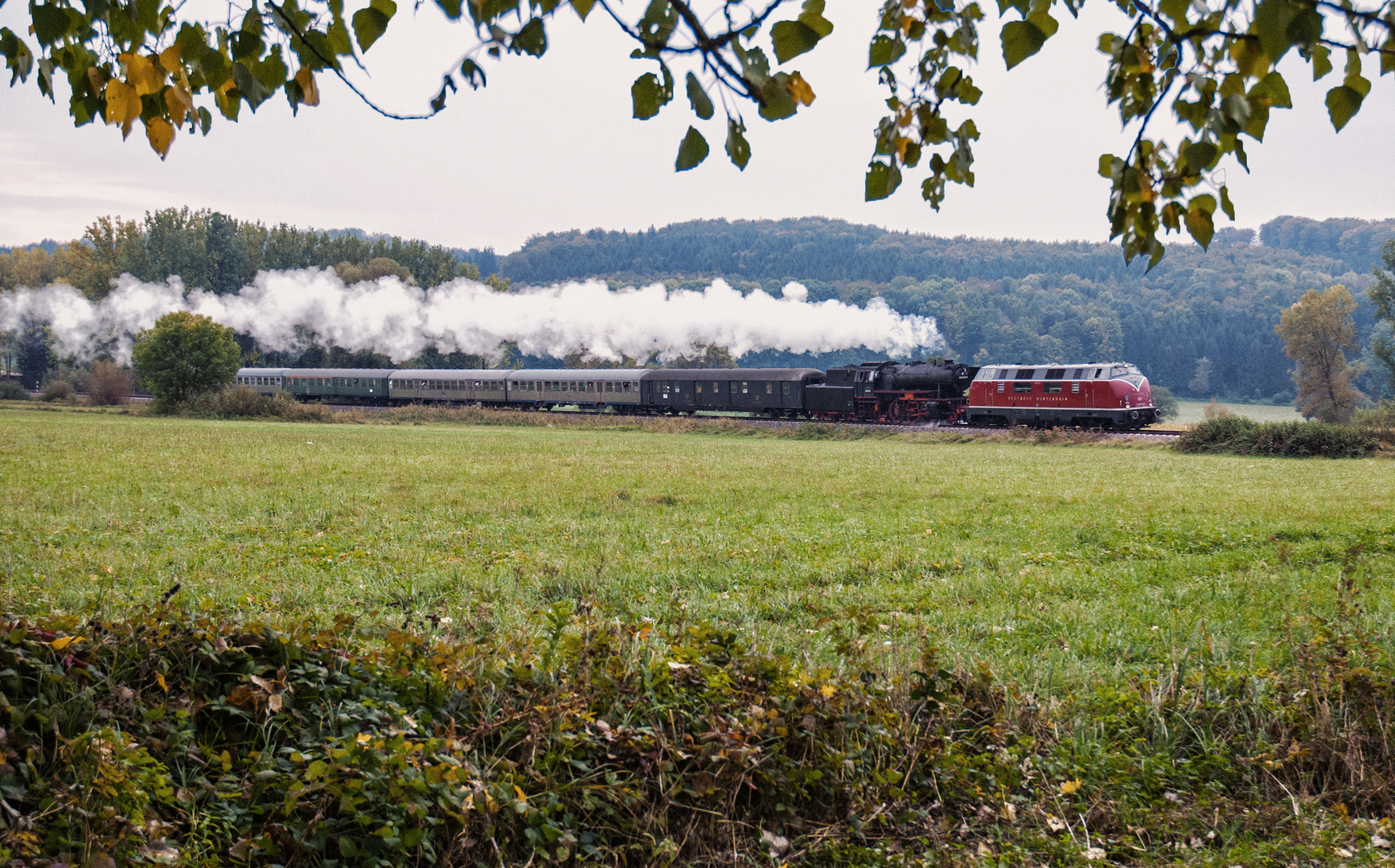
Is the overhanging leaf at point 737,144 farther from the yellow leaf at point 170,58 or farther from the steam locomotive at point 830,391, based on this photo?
the steam locomotive at point 830,391

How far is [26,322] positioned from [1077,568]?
101511 mm

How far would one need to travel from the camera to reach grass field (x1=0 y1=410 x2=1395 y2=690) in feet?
22.8

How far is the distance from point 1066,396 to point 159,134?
37619mm

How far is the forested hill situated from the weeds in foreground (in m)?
129

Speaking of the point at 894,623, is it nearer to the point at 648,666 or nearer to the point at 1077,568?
the point at 648,666

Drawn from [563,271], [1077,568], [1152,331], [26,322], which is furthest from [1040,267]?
[1077,568]

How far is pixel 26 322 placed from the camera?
273ft

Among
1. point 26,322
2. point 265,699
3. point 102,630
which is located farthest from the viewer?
point 26,322

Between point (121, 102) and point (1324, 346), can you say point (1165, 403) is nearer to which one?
point (1324, 346)

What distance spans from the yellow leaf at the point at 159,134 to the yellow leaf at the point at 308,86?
0.55m

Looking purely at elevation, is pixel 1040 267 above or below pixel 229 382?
above

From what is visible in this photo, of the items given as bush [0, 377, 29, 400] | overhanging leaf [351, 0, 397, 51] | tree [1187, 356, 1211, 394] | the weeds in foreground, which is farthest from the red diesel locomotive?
tree [1187, 356, 1211, 394]

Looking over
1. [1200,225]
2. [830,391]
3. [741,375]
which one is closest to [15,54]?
[1200,225]

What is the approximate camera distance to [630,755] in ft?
12.6
